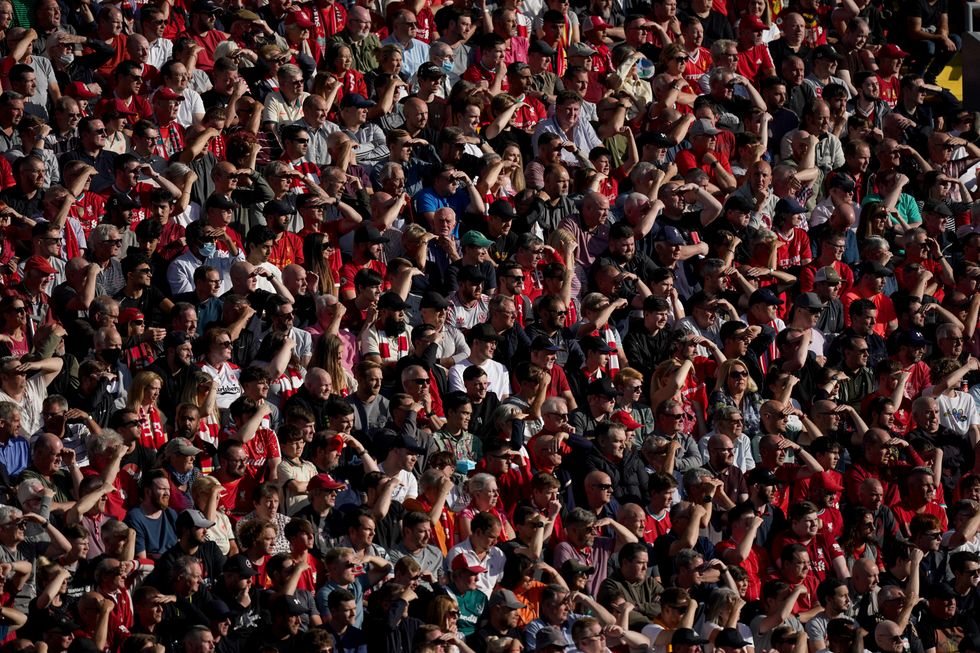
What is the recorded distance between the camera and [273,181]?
14.2 metres

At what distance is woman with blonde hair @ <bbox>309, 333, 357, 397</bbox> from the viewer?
1326cm

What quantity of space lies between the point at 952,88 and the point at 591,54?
4005 mm

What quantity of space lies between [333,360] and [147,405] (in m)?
1.26

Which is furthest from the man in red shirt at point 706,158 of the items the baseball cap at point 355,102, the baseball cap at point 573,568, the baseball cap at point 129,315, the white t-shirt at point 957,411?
the baseball cap at point 129,315

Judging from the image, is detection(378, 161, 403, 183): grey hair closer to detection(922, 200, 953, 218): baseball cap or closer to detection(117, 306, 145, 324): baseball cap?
detection(117, 306, 145, 324): baseball cap

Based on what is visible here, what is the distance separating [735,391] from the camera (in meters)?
14.5

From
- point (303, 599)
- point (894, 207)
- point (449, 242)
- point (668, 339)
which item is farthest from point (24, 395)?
point (894, 207)

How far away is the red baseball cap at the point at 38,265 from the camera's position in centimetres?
1302

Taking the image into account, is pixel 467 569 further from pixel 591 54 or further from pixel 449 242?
pixel 591 54

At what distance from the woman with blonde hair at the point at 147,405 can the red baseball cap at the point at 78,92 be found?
8.57ft

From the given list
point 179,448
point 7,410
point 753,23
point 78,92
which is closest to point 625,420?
point 179,448

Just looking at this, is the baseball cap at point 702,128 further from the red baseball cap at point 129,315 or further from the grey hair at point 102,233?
the red baseball cap at point 129,315

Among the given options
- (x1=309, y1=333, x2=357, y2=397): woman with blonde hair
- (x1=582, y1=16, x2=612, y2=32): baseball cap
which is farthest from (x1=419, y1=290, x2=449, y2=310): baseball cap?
(x1=582, y1=16, x2=612, y2=32): baseball cap

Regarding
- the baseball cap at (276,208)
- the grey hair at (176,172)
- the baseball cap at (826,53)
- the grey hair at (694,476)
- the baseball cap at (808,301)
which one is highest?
the baseball cap at (826,53)
